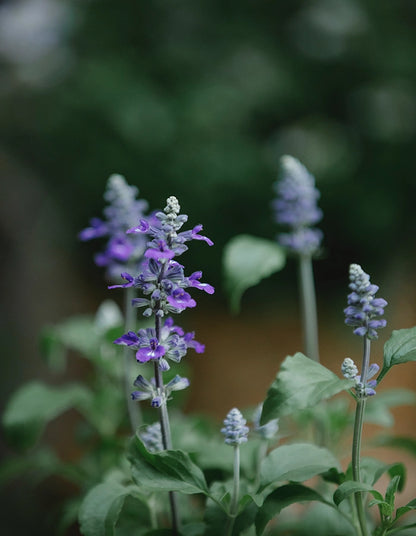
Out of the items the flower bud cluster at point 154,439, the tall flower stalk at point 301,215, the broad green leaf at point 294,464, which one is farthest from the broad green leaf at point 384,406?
the flower bud cluster at point 154,439

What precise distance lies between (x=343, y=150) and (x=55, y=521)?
2.23m

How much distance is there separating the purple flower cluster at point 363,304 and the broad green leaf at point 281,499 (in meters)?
0.21

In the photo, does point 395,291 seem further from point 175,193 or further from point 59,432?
point 59,432

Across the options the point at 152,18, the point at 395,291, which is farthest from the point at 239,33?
the point at 395,291

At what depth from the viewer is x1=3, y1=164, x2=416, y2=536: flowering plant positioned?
75 cm

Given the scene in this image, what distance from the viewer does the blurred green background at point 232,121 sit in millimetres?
3049

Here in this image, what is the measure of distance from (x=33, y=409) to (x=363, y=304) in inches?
28.2

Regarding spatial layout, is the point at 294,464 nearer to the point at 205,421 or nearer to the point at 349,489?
the point at 349,489

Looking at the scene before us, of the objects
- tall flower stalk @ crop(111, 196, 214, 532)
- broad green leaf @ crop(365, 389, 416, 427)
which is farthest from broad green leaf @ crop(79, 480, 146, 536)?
broad green leaf @ crop(365, 389, 416, 427)

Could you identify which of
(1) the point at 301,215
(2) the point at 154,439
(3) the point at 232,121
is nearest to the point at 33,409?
(2) the point at 154,439

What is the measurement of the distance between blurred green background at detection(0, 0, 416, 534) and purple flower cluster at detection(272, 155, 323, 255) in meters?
1.77

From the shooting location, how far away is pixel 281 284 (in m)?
3.37

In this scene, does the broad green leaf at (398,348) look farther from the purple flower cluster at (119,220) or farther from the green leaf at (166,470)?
the purple flower cluster at (119,220)

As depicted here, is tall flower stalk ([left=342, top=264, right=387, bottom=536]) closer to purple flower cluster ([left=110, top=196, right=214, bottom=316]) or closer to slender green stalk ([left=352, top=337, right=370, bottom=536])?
slender green stalk ([left=352, top=337, right=370, bottom=536])
